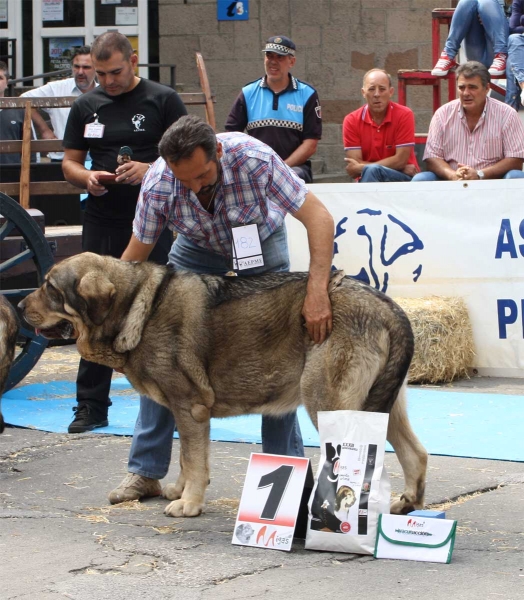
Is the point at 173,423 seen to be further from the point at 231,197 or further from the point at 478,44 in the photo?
the point at 478,44

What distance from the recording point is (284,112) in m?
9.39

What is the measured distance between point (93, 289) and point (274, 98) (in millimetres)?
5058

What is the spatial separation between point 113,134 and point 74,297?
77.5 inches

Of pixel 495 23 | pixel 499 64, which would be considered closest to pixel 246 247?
pixel 499 64

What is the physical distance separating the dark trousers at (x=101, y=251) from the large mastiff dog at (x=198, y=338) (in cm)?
151

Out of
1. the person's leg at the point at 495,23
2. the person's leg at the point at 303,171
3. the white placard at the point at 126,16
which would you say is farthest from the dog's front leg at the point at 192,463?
the white placard at the point at 126,16

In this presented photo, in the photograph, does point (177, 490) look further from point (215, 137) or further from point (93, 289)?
point (215, 137)

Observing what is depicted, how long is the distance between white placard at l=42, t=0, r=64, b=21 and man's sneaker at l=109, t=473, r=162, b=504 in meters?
11.9

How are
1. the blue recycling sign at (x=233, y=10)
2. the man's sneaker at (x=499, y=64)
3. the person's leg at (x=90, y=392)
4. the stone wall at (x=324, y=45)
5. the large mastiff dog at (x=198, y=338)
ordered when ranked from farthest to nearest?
the blue recycling sign at (x=233, y=10), the stone wall at (x=324, y=45), the man's sneaker at (x=499, y=64), the person's leg at (x=90, y=392), the large mastiff dog at (x=198, y=338)

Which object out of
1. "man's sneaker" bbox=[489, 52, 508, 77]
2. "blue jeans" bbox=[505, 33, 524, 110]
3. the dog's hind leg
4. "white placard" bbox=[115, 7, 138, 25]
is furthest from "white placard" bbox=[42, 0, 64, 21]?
the dog's hind leg

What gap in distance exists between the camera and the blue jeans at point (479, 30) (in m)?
10.8

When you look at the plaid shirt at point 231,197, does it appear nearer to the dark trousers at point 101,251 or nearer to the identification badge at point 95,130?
the dark trousers at point 101,251

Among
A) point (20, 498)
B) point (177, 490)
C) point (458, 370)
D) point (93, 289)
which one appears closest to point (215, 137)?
point (93, 289)

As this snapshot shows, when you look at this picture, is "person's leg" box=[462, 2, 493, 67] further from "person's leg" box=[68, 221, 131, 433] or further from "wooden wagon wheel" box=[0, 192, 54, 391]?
"person's leg" box=[68, 221, 131, 433]
